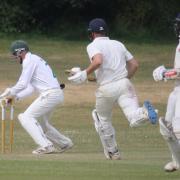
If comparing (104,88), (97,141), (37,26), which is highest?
(104,88)

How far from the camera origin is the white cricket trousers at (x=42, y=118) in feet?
52.1

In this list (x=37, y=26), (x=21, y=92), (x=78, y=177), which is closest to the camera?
(x=78, y=177)

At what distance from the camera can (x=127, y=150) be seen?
57.6 feet

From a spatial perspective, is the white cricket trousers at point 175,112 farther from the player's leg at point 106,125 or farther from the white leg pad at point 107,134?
the white leg pad at point 107,134

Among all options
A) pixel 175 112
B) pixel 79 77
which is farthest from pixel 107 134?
pixel 175 112

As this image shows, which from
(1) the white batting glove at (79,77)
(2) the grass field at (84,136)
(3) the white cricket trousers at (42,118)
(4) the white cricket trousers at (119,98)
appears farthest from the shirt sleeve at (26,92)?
(1) the white batting glove at (79,77)

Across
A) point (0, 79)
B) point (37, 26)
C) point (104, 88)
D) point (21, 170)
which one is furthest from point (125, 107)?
point (37, 26)

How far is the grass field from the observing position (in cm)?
1264

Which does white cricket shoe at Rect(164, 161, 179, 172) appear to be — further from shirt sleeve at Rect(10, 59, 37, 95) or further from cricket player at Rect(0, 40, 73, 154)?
shirt sleeve at Rect(10, 59, 37, 95)

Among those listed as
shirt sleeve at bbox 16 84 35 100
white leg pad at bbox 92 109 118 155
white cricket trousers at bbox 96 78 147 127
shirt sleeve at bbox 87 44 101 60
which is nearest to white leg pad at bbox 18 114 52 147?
shirt sleeve at bbox 16 84 35 100

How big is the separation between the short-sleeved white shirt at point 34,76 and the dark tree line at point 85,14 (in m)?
29.4

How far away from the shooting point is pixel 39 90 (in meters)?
16.4

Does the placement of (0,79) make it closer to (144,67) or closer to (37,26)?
(144,67)

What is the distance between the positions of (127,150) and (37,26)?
2862 cm
